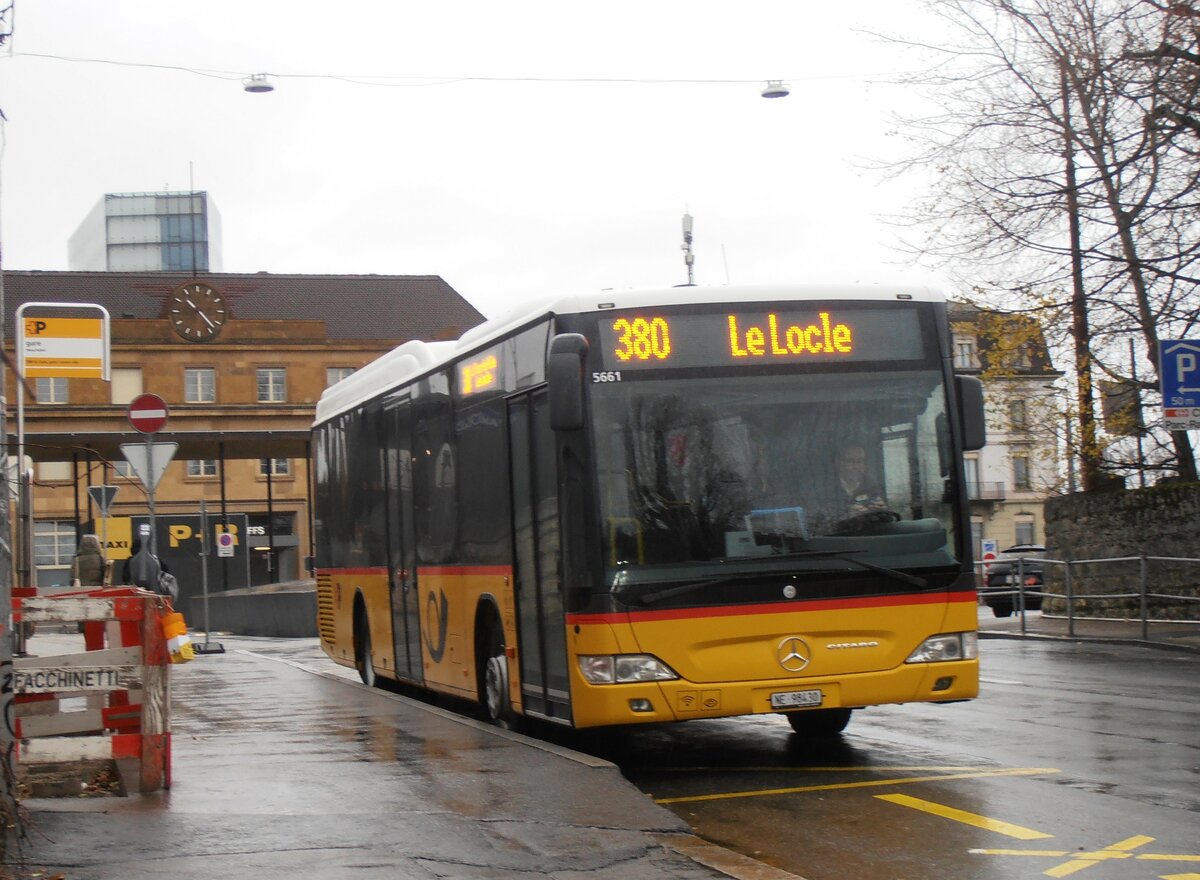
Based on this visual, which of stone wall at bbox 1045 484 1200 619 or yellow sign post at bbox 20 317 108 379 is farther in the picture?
stone wall at bbox 1045 484 1200 619

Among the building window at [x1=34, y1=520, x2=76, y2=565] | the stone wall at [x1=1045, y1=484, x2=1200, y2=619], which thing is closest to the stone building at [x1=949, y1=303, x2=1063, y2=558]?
the stone wall at [x1=1045, y1=484, x2=1200, y2=619]

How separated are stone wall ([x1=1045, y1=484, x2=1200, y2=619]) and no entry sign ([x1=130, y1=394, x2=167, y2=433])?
13.0m

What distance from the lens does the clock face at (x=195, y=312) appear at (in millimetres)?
80500

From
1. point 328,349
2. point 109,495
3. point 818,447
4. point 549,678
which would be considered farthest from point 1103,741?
point 328,349

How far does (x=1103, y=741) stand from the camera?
1127 centimetres

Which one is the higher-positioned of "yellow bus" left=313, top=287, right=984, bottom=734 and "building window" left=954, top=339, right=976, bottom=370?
"building window" left=954, top=339, right=976, bottom=370

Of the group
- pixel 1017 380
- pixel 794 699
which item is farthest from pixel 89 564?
pixel 794 699

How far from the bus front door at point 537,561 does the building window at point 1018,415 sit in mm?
17157

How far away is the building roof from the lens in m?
87.5

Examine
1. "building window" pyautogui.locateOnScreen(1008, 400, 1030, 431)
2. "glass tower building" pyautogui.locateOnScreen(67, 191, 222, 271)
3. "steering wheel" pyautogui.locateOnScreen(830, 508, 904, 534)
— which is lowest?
"steering wheel" pyautogui.locateOnScreen(830, 508, 904, 534)

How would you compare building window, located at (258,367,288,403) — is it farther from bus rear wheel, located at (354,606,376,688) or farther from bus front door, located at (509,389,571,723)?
bus front door, located at (509,389,571,723)

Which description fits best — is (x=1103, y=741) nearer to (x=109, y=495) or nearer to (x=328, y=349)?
(x=109, y=495)

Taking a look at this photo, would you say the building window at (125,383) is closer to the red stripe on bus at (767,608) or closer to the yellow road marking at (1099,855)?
the red stripe on bus at (767,608)

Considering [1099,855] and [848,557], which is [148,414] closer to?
[848,557]
